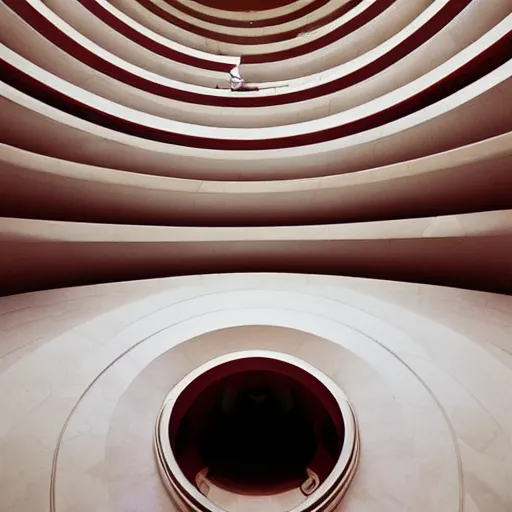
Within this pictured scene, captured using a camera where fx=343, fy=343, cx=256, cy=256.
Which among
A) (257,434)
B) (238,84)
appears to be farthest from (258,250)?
(238,84)

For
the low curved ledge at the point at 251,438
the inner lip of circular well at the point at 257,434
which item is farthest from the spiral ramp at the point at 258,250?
the inner lip of circular well at the point at 257,434

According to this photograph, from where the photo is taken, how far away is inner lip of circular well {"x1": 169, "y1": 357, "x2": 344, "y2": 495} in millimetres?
4992

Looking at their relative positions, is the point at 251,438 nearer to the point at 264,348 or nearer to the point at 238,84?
the point at 264,348

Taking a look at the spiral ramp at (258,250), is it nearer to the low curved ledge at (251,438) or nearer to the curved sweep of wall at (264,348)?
the curved sweep of wall at (264,348)

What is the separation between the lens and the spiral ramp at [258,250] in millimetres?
2752

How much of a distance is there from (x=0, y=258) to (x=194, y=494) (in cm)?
367

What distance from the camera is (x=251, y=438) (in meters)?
6.35

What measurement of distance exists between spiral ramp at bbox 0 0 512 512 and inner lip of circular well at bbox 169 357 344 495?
1.29 meters

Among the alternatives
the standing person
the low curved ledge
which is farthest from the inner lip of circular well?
the standing person

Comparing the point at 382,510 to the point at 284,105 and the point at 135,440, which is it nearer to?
the point at 135,440

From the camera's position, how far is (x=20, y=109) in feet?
16.2

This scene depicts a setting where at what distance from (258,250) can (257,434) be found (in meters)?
3.58

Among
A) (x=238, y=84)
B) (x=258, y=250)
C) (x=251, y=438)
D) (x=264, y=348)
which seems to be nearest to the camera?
(x=264, y=348)

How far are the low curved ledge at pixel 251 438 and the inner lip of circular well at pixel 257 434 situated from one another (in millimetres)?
19
